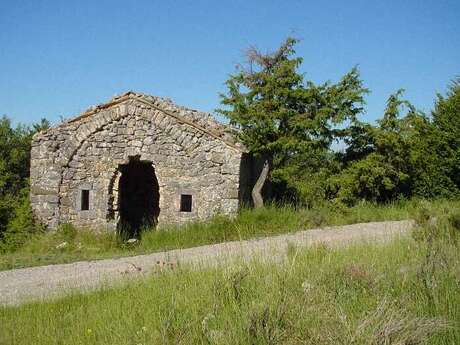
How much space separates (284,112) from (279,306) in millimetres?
8902

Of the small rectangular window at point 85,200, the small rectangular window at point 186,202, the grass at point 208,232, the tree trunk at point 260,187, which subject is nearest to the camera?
the grass at point 208,232

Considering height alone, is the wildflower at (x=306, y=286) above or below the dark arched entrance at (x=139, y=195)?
below

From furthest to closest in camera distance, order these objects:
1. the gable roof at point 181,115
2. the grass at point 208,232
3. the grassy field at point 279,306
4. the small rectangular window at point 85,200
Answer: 1. the small rectangular window at point 85,200
2. the gable roof at point 181,115
3. the grass at point 208,232
4. the grassy field at point 279,306

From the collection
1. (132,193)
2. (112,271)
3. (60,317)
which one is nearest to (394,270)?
(60,317)

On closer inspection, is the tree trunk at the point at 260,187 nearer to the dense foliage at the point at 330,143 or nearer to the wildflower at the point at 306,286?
the dense foliage at the point at 330,143

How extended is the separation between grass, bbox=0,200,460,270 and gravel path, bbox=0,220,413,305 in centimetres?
71

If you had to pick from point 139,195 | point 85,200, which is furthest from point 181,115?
point 139,195

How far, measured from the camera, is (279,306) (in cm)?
421

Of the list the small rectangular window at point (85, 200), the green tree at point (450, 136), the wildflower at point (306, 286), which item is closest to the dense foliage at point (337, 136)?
the green tree at point (450, 136)

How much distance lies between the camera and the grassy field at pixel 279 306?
3.81 metres

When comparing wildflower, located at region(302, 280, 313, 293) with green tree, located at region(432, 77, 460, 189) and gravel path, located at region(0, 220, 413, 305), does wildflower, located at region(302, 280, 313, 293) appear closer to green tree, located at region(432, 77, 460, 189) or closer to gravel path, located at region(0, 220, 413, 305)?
gravel path, located at region(0, 220, 413, 305)

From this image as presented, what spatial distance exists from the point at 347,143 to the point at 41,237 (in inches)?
337

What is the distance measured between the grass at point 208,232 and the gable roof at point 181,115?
199 centimetres

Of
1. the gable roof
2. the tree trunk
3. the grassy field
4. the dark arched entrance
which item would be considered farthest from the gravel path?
the dark arched entrance
